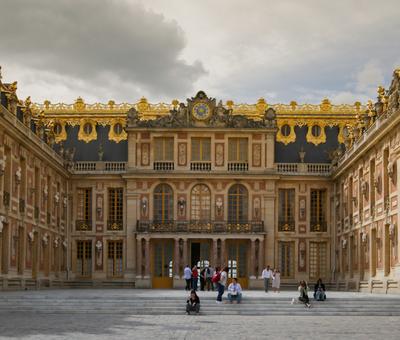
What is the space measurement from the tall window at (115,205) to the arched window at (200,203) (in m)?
4.45

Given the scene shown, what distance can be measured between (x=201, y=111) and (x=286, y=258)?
34.0 ft

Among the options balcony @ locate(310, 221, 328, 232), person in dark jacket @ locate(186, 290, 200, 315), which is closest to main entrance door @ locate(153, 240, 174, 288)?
balcony @ locate(310, 221, 328, 232)

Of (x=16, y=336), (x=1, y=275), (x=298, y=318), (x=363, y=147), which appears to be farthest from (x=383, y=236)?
(x=16, y=336)

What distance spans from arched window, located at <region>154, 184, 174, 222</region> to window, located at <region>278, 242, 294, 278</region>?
7.07 metres

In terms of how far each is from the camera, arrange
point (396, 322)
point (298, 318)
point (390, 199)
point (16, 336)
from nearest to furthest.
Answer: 1. point (16, 336)
2. point (396, 322)
3. point (298, 318)
4. point (390, 199)

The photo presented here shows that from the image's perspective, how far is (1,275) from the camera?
39750mm

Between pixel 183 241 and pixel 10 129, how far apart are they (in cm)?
1664

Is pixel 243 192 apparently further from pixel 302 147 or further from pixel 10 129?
pixel 10 129

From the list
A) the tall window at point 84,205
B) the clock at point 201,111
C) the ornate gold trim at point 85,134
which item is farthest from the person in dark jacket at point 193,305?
the ornate gold trim at point 85,134

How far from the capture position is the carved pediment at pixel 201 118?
54469 millimetres

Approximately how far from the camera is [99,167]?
55.4m

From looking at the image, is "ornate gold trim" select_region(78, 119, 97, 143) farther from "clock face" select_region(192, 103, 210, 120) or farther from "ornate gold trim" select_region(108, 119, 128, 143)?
"clock face" select_region(192, 103, 210, 120)

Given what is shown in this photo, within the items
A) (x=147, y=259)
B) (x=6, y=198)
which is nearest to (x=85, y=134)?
(x=147, y=259)

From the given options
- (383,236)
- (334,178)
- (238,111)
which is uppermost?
(238,111)
